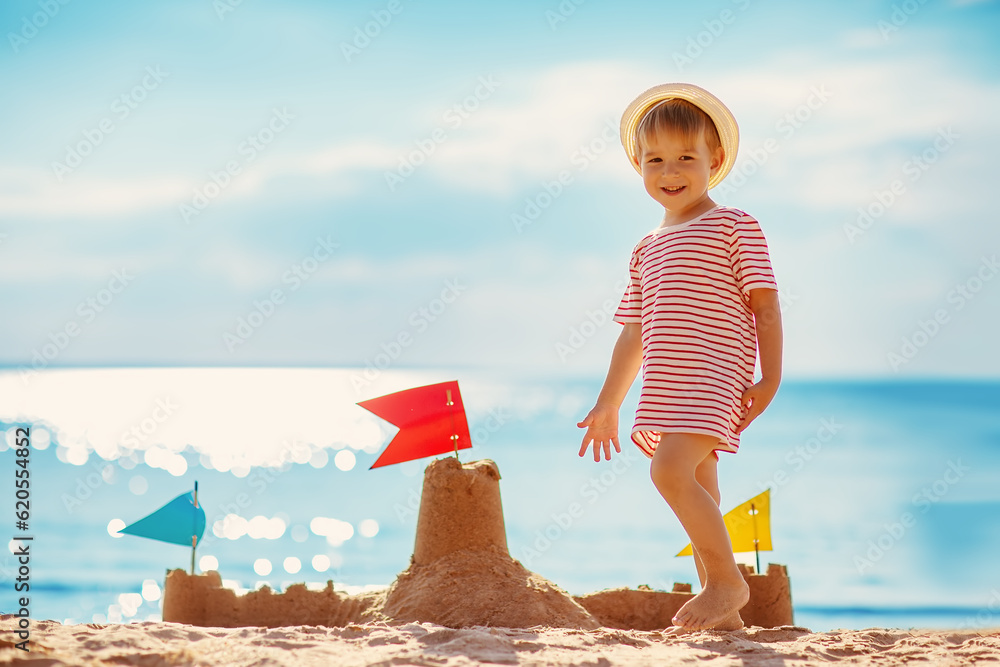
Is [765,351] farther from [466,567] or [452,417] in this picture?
[466,567]

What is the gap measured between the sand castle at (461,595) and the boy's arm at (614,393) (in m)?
0.75

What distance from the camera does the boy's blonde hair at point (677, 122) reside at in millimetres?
3742

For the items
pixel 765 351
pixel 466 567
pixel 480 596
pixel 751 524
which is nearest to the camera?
pixel 765 351

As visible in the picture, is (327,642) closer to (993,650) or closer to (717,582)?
(717,582)

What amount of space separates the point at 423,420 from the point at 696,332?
1405mm

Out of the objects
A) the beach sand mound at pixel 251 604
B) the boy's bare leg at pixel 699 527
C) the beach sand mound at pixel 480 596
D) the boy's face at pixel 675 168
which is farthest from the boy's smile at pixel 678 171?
the beach sand mound at pixel 251 604

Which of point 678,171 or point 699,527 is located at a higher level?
point 678,171

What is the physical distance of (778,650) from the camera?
302 cm

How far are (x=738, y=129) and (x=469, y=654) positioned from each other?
2.21m

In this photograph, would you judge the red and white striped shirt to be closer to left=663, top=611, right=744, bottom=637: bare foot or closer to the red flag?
left=663, top=611, right=744, bottom=637: bare foot

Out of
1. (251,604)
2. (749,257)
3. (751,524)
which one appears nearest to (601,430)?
(749,257)

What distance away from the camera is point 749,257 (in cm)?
363

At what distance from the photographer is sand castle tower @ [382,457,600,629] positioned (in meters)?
4.21

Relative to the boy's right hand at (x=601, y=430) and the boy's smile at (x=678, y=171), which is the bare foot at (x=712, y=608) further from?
the boy's smile at (x=678, y=171)
